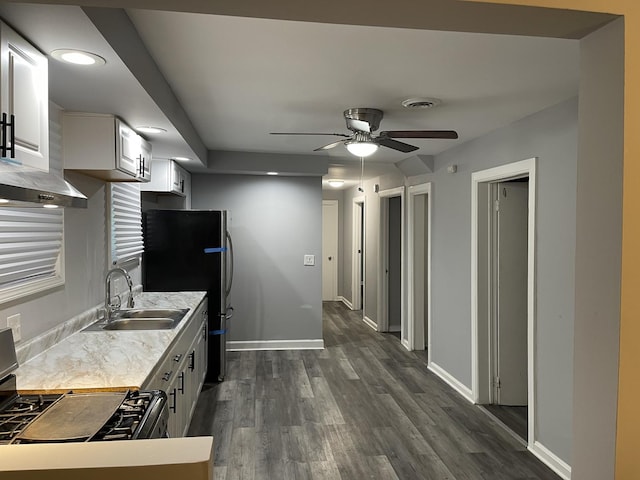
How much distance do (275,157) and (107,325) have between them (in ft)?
9.44

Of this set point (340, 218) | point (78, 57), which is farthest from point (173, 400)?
point (340, 218)

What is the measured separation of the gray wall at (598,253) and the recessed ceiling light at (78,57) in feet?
5.45

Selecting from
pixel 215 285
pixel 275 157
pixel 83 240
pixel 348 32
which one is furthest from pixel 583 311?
pixel 275 157

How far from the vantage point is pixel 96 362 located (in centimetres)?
220

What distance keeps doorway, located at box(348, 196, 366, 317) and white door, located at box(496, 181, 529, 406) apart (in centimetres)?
398

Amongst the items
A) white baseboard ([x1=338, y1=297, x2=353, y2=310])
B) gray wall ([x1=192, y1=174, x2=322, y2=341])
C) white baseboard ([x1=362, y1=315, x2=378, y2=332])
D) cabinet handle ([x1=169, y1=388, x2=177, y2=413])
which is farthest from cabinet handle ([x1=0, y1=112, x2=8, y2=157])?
white baseboard ([x1=338, y1=297, x2=353, y2=310])

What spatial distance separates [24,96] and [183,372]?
6.76 ft

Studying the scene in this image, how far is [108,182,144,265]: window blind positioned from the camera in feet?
11.4

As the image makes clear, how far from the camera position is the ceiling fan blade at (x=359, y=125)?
319 cm

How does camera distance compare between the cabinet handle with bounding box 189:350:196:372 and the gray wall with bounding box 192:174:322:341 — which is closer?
the cabinet handle with bounding box 189:350:196:372

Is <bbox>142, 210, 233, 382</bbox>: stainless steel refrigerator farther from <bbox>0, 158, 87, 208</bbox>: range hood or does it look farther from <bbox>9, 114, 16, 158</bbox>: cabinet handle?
<bbox>9, 114, 16, 158</bbox>: cabinet handle

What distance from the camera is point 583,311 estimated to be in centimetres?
130

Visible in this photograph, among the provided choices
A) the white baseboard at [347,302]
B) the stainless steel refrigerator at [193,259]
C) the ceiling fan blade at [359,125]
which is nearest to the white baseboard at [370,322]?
the white baseboard at [347,302]

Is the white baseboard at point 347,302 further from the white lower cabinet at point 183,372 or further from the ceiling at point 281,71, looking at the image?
the ceiling at point 281,71
